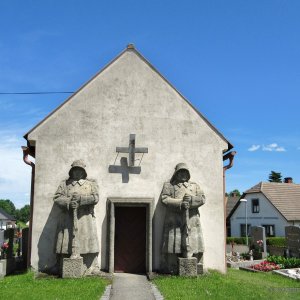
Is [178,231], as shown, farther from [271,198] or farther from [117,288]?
[271,198]

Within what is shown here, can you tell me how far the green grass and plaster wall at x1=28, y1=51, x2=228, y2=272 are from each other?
3.83 feet

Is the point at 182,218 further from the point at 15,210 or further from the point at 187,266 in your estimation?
the point at 15,210

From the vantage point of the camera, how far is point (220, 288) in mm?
10242

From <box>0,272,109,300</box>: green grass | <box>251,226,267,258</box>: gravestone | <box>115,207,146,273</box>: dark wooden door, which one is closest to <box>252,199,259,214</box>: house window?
<box>251,226,267,258</box>: gravestone

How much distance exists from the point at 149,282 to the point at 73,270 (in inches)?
87.6

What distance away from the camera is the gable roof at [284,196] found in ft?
123

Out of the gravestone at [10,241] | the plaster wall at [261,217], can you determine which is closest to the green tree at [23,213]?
the plaster wall at [261,217]

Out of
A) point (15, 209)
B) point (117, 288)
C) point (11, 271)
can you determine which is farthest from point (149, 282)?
point (15, 209)

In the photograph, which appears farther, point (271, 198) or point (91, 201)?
point (271, 198)

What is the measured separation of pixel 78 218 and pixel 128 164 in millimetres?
2419

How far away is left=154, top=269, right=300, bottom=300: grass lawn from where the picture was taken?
9406 millimetres

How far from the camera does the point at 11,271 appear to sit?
13445 mm

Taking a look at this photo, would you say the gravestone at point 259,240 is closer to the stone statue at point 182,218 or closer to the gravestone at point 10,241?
the stone statue at point 182,218

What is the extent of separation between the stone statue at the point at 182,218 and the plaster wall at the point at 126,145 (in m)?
0.54
